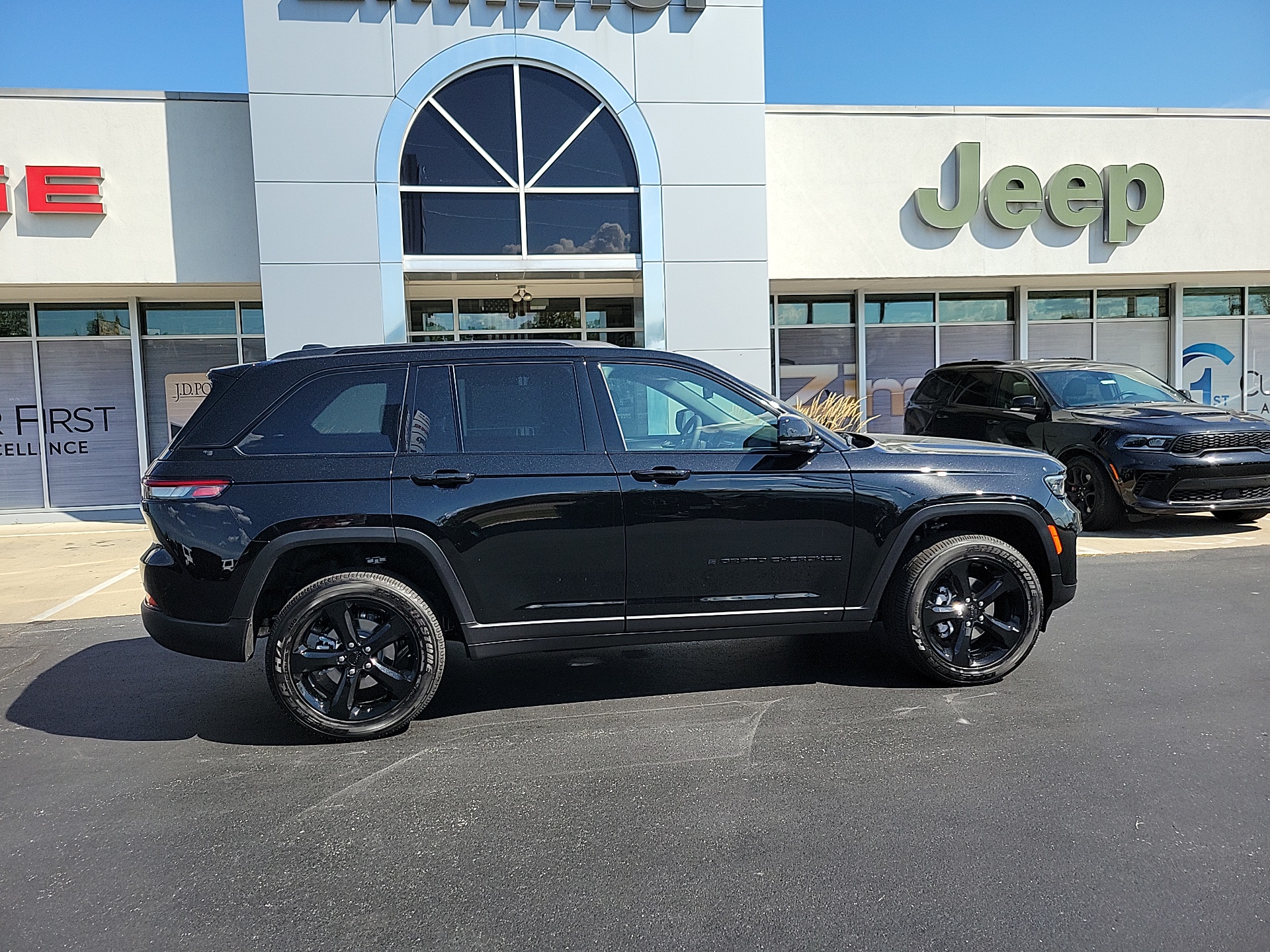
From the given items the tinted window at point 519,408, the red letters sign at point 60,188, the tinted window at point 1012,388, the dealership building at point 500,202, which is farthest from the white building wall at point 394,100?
the tinted window at point 519,408

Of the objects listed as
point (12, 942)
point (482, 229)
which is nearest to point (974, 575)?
point (12, 942)

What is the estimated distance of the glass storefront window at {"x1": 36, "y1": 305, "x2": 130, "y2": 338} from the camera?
42.0 ft

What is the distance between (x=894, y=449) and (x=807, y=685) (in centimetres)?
133

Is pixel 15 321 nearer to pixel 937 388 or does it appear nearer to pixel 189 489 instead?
pixel 189 489

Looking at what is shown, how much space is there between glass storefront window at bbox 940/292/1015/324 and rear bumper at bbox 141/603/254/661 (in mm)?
13215

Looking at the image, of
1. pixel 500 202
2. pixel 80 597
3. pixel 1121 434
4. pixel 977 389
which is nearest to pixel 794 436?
pixel 1121 434

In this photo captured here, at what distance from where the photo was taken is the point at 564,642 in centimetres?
439

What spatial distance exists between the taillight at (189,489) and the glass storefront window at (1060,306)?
557 inches

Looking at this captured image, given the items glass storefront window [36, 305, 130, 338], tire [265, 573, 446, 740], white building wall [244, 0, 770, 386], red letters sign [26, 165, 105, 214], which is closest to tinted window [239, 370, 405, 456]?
tire [265, 573, 446, 740]

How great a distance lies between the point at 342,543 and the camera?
417cm

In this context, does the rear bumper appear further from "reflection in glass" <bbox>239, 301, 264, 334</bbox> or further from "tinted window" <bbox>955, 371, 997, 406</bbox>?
"reflection in glass" <bbox>239, 301, 264, 334</bbox>

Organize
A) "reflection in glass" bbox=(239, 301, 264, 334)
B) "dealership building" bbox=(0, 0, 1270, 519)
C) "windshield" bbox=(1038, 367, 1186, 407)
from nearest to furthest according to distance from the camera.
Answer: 1. "windshield" bbox=(1038, 367, 1186, 407)
2. "dealership building" bbox=(0, 0, 1270, 519)
3. "reflection in glass" bbox=(239, 301, 264, 334)

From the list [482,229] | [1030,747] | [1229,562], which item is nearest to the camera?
[1030,747]

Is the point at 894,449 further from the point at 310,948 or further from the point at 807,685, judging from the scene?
the point at 310,948
